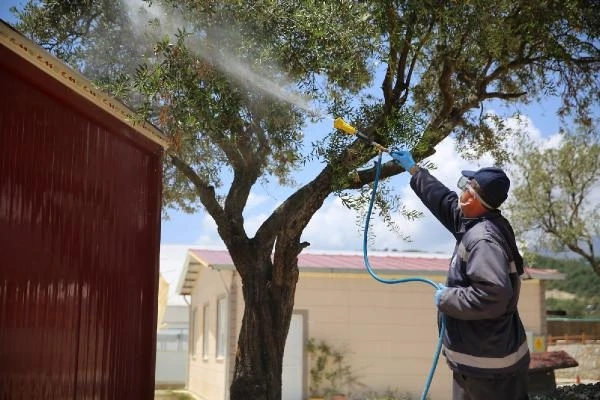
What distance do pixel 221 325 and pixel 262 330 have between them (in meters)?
9.71

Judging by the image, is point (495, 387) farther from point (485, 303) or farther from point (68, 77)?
point (68, 77)

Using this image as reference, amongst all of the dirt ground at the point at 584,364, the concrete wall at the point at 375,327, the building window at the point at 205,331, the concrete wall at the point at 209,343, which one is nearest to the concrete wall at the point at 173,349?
the concrete wall at the point at 209,343

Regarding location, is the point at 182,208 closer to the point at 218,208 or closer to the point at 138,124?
the point at 218,208

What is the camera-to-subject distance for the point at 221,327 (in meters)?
17.4

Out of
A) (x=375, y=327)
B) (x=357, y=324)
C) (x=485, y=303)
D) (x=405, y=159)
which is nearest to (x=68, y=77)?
(x=405, y=159)

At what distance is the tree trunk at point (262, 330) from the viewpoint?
782 centimetres

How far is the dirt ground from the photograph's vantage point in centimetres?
2439

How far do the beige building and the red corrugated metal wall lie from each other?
8.69 meters

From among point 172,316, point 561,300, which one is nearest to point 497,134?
point 172,316

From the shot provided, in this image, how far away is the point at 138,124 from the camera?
6367 millimetres

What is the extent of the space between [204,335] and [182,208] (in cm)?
921

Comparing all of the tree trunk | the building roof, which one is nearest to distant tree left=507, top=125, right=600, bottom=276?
the building roof

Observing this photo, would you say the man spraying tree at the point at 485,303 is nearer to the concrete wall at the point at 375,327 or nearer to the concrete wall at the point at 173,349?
the concrete wall at the point at 375,327

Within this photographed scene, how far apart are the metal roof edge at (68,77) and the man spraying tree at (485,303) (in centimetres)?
298
